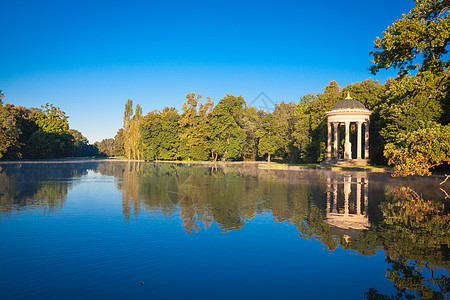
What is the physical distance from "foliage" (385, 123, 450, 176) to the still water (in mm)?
2157

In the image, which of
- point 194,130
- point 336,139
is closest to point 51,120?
point 194,130

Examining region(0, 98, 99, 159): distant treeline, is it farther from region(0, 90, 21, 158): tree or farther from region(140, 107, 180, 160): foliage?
region(140, 107, 180, 160): foliage

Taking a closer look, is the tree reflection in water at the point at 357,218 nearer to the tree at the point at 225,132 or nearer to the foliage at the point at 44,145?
the tree at the point at 225,132

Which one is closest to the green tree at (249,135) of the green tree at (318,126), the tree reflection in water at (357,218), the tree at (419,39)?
the green tree at (318,126)

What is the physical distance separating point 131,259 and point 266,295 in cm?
361

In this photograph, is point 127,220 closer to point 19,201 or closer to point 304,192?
point 19,201

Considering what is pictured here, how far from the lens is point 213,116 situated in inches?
3378

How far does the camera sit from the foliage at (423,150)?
39.2 feet

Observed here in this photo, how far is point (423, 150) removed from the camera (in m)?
12.3

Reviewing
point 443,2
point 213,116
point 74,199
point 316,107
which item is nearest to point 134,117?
point 213,116

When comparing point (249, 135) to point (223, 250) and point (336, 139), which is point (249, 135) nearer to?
point (336, 139)

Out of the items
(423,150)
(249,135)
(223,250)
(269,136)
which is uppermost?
(249,135)

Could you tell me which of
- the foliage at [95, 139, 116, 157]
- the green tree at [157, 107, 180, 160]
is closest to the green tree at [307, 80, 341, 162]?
the green tree at [157, 107, 180, 160]

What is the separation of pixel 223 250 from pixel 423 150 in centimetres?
837
